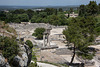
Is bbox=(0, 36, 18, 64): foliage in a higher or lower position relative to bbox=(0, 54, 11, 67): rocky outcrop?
higher

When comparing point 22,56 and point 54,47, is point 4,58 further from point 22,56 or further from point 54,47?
point 54,47

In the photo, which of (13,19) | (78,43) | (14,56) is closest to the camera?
(14,56)

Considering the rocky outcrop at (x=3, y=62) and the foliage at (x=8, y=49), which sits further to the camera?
the foliage at (x=8, y=49)

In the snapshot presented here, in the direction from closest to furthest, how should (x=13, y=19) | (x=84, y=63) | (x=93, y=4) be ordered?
(x=84, y=63) < (x=93, y=4) < (x=13, y=19)

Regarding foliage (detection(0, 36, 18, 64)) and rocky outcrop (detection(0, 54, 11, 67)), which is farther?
foliage (detection(0, 36, 18, 64))

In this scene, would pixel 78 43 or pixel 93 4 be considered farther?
pixel 93 4

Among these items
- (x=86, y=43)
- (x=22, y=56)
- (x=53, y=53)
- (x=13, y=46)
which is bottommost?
(x=53, y=53)

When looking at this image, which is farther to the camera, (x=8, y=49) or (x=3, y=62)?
(x=8, y=49)

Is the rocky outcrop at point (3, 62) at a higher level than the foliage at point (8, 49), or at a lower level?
lower

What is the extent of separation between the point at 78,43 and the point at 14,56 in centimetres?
932

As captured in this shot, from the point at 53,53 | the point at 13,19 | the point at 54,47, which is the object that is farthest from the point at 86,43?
the point at 13,19

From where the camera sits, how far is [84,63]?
61.2 ft

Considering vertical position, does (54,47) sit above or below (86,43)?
below

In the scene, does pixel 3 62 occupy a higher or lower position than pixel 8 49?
lower
